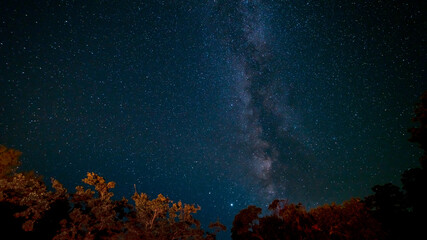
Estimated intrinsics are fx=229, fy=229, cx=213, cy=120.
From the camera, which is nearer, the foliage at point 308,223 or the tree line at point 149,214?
the tree line at point 149,214

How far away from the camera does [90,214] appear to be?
1387 cm

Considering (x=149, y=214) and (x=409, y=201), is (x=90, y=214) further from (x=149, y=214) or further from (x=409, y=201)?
(x=409, y=201)

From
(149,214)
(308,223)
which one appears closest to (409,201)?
(308,223)

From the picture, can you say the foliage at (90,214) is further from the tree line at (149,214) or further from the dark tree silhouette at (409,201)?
the dark tree silhouette at (409,201)

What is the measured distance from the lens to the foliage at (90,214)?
12.9 metres

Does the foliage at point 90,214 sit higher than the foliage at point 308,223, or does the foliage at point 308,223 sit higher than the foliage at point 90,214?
the foliage at point 308,223

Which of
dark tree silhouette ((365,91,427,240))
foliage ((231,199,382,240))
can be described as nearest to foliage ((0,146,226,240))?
foliage ((231,199,382,240))

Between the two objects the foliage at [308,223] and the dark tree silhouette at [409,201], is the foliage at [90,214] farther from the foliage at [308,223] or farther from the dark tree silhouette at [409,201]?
the dark tree silhouette at [409,201]

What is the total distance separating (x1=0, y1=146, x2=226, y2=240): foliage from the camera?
1294 cm

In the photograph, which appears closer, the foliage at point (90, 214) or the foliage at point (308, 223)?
the foliage at point (90, 214)

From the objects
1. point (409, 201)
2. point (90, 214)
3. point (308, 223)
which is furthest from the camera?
point (308, 223)

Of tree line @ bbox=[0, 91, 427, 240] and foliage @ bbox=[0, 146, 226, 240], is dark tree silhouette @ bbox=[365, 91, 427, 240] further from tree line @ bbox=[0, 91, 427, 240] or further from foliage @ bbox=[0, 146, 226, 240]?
foliage @ bbox=[0, 146, 226, 240]

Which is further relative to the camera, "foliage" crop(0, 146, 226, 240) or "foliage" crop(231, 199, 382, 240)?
"foliage" crop(231, 199, 382, 240)

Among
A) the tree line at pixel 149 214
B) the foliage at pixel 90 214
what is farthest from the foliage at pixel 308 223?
the foliage at pixel 90 214
